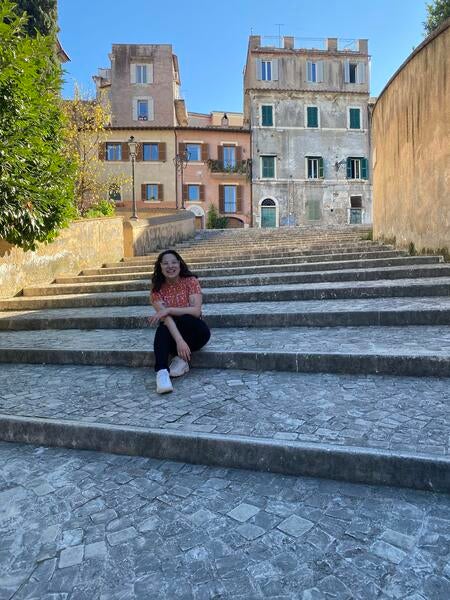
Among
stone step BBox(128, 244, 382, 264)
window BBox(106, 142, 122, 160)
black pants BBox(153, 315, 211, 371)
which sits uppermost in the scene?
window BBox(106, 142, 122, 160)

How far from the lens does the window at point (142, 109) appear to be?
1304 inches

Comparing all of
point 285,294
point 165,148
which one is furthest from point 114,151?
point 285,294

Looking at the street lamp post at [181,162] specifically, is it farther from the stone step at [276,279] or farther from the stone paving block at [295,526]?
the stone paving block at [295,526]

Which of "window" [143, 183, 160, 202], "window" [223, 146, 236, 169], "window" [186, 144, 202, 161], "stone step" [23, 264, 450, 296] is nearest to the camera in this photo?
"stone step" [23, 264, 450, 296]

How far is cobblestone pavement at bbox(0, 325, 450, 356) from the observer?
12.3 feet

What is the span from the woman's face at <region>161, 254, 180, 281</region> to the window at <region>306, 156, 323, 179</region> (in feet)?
101

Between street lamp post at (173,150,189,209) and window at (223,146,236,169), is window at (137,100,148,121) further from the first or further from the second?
window at (223,146,236,169)

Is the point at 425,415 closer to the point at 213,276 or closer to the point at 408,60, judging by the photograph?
the point at 213,276

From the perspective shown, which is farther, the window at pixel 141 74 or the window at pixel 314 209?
the window at pixel 141 74

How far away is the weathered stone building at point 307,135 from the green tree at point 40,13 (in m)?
16.8

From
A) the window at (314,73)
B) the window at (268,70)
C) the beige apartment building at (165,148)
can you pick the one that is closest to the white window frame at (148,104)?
the beige apartment building at (165,148)

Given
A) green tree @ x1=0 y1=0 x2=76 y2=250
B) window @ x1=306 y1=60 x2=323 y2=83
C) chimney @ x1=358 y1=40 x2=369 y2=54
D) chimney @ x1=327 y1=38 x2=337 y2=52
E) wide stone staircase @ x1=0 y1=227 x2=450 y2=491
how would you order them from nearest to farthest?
wide stone staircase @ x1=0 y1=227 x2=450 y2=491 → green tree @ x1=0 y1=0 x2=76 y2=250 → window @ x1=306 y1=60 x2=323 y2=83 → chimney @ x1=327 y1=38 x2=337 y2=52 → chimney @ x1=358 y1=40 x2=369 y2=54

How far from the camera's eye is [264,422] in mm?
2770

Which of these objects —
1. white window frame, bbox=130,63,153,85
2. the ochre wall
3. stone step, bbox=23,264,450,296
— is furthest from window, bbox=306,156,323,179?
stone step, bbox=23,264,450,296
